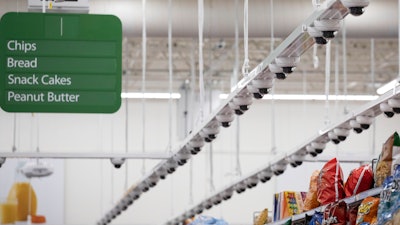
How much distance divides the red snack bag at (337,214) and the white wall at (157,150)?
1692cm

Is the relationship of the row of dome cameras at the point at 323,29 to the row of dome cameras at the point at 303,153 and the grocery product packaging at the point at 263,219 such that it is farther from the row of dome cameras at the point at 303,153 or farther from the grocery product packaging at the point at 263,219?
Answer: the grocery product packaging at the point at 263,219

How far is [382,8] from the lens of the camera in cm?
1471

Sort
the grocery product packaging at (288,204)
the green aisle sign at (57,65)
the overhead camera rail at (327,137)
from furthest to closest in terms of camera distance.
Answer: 1. the grocery product packaging at (288,204)
2. the green aisle sign at (57,65)
3. the overhead camera rail at (327,137)

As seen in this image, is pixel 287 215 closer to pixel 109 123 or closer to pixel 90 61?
pixel 90 61

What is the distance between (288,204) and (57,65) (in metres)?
2.39

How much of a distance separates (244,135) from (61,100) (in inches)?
657

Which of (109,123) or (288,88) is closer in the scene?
(109,123)

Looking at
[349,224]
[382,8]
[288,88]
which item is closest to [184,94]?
[288,88]

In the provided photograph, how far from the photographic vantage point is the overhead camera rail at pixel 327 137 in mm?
7406

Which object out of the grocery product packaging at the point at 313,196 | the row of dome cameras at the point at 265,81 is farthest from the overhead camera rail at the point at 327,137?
the row of dome cameras at the point at 265,81

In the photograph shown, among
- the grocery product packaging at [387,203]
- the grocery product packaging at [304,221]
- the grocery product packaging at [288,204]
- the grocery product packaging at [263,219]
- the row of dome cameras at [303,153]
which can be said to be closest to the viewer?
the grocery product packaging at [387,203]

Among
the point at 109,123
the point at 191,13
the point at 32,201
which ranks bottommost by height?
the point at 32,201

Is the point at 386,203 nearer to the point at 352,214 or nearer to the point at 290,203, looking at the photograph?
the point at 352,214

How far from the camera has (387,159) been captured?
263 inches
